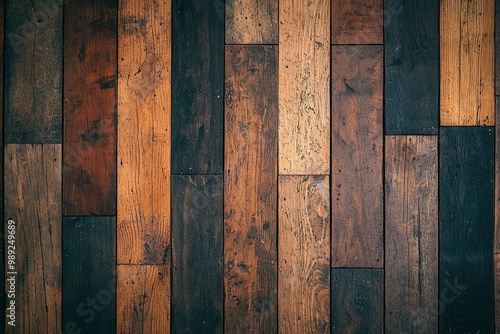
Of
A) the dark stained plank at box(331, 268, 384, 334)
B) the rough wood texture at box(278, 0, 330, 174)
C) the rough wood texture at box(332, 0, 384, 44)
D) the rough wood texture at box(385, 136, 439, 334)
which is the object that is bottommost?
the dark stained plank at box(331, 268, 384, 334)

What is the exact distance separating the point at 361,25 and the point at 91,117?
3.12 feet

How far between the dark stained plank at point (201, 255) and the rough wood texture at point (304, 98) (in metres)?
0.27

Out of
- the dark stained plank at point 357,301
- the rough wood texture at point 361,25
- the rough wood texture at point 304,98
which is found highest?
the rough wood texture at point 361,25

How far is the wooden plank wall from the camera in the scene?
1.36 metres

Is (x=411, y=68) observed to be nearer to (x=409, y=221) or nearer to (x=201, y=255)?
(x=409, y=221)

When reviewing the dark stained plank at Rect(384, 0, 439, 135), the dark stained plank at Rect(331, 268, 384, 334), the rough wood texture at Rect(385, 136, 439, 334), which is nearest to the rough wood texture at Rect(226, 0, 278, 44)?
the dark stained plank at Rect(384, 0, 439, 135)

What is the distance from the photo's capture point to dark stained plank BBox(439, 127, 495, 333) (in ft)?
4.44

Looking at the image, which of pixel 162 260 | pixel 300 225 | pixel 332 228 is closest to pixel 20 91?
pixel 162 260

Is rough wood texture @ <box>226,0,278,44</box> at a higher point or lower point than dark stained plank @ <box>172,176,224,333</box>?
higher

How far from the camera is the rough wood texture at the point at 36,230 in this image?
1373 mm

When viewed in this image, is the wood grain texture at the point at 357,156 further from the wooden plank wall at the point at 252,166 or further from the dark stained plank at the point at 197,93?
the dark stained plank at the point at 197,93

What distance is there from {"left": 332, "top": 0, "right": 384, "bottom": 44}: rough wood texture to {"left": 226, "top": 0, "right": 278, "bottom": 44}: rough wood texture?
8.1 inches

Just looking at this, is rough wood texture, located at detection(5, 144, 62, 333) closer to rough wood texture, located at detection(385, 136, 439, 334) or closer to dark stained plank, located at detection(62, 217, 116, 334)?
dark stained plank, located at detection(62, 217, 116, 334)

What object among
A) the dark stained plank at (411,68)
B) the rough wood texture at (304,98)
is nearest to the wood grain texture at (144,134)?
the rough wood texture at (304,98)
